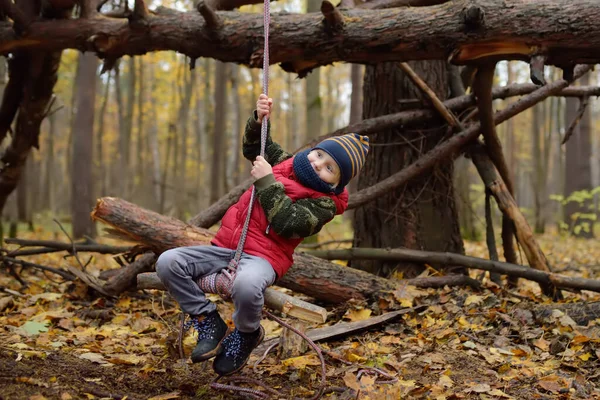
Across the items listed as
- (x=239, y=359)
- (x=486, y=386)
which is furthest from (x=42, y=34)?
(x=486, y=386)

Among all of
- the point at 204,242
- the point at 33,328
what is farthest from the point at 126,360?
the point at 204,242

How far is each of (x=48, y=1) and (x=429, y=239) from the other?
4.90 metres

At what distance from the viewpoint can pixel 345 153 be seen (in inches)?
132

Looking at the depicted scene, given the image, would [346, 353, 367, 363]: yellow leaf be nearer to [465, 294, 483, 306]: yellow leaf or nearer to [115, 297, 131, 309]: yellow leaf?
[465, 294, 483, 306]: yellow leaf

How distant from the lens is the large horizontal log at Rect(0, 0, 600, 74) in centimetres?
441

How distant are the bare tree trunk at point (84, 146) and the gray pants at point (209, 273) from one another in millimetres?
10300

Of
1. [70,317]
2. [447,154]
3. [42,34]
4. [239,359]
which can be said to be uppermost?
[42,34]

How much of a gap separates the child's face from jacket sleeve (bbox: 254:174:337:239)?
0.24 m

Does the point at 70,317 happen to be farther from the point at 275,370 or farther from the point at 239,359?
the point at 239,359

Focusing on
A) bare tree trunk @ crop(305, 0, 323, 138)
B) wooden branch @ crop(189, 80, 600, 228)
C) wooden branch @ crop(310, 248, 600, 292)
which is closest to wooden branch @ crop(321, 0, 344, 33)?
wooden branch @ crop(189, 80, 600, 228)

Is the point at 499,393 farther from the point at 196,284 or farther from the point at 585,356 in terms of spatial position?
the point at 196,284

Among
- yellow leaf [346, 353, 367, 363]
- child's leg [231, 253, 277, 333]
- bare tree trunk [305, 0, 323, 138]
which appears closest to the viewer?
child's leg [231, 253, 277, 333]

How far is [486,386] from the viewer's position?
12.0 ft

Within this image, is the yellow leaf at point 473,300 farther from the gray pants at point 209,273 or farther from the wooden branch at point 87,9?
the wooden branch at point 87,9
